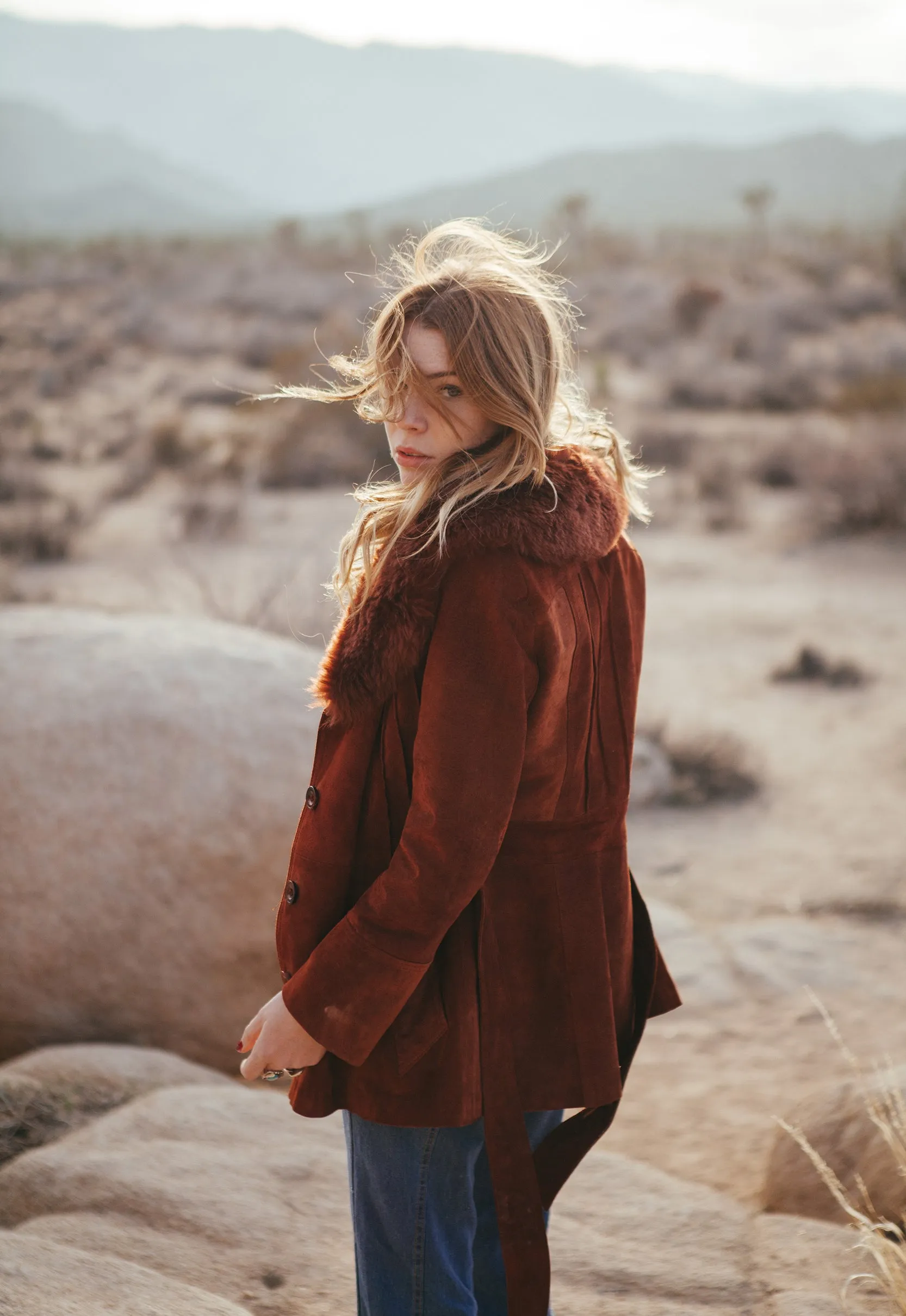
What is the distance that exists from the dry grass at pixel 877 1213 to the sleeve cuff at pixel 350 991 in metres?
0.71

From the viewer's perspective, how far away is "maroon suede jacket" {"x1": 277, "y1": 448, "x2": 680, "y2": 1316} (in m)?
1.42

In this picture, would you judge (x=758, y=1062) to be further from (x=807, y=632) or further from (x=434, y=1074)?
(x=807, y=632)

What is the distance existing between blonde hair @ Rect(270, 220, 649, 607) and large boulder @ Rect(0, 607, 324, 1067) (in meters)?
1.70

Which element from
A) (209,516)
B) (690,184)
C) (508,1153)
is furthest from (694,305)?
(690,184)

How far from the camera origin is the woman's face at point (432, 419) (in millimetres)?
1474

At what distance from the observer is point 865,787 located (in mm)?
5426

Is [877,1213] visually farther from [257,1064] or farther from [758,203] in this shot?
[758,203]

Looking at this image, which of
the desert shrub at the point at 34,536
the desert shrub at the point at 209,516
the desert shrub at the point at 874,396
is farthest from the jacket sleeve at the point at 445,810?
the desert shrub at the point at 874,396

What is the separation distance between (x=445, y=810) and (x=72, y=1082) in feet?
6.11

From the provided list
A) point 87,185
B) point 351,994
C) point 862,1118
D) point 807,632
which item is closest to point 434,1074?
point 351,994

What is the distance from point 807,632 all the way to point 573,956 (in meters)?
6.33

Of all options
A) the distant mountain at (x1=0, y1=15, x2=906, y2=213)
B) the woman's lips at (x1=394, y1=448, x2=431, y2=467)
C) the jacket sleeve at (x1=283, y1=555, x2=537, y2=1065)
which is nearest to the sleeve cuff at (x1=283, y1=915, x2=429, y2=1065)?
the jacket sleeve at (x1=283, y1=555, x2=537, y2=1065)

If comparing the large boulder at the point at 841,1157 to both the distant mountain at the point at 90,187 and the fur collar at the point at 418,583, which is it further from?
the distant mountain at the point at 90,187

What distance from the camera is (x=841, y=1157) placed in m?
2.51
